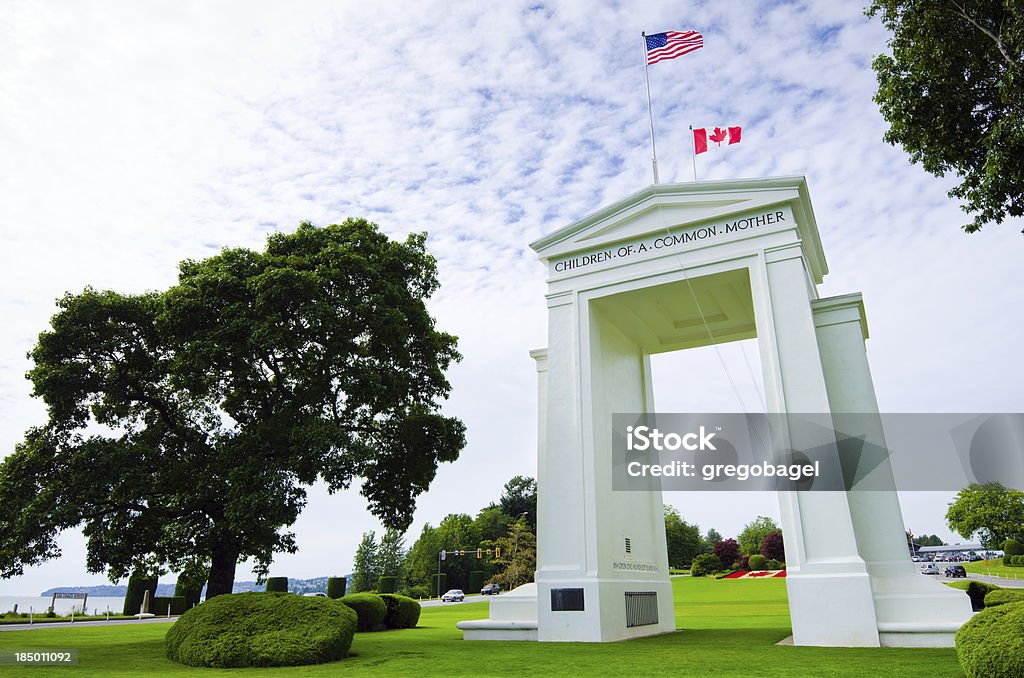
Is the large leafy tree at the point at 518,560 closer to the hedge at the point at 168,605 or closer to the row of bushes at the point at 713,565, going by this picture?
the row of bushes at the point at 713,565

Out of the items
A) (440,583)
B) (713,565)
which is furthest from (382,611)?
(713,565)

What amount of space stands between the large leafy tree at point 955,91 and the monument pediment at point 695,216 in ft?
9.10

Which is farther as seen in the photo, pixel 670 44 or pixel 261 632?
pixel 670 44

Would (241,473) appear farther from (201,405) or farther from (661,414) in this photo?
(661,414)

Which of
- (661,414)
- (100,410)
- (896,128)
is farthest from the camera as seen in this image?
(661,414)

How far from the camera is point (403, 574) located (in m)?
74.3

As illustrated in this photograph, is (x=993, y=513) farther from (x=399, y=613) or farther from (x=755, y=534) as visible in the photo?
(x=399, y=613)

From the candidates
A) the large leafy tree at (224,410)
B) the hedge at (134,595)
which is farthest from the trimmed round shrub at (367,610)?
the hedge at (134,595)

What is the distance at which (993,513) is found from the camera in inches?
2489

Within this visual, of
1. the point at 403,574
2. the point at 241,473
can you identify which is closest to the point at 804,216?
the point at 241,473

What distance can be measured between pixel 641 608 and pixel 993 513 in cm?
6542

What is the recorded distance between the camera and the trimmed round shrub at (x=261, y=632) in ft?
33.1

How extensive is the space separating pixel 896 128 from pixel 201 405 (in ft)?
54.5

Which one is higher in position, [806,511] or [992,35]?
[992,35]
